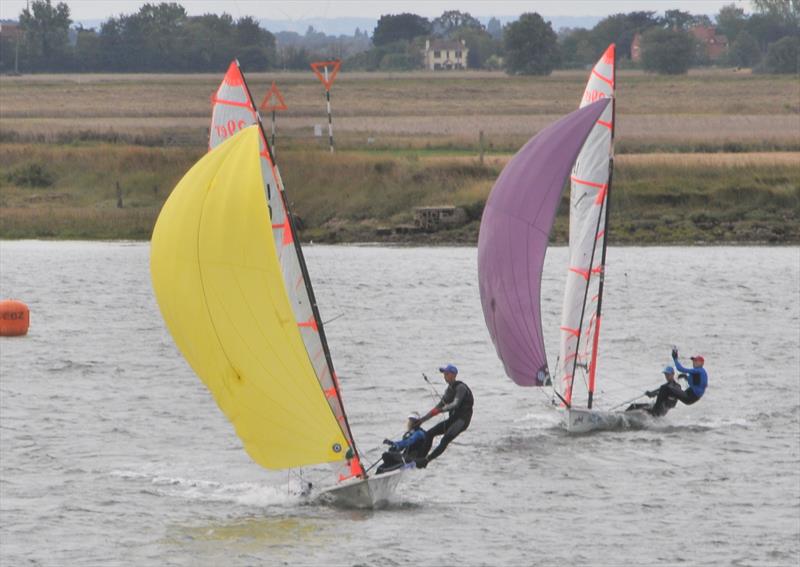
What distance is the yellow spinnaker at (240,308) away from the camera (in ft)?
63.7

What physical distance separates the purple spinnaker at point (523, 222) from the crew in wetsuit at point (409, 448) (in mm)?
3484

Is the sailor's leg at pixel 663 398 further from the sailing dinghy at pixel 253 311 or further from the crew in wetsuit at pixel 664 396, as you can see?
the sailing dinghy at pixel 253 311

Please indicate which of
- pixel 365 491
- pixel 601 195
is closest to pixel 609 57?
pixel 601 195

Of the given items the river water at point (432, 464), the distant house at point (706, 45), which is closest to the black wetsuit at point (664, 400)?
the river water at point (432, 464)

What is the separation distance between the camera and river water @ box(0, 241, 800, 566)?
2008 cm

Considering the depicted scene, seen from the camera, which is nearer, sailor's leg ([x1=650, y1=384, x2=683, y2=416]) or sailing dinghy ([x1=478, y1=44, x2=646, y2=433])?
sailing dinghy ([x1=478, y1=44, x2=646, y2=433])

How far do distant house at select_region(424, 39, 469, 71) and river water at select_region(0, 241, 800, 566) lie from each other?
135m

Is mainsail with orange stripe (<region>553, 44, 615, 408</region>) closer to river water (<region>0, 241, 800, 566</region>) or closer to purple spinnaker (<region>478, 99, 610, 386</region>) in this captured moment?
purple spinnaker (<region>478, 99, 610, 386</region>)

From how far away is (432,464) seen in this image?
2395cm

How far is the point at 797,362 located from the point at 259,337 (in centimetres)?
1585

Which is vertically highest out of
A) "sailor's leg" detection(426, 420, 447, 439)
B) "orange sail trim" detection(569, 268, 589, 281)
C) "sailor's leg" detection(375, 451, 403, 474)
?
"orange sail trim" detection(569, 268, 589, 281)

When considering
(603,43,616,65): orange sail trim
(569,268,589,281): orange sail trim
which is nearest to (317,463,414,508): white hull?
(569,268,589,281): orange sail trim

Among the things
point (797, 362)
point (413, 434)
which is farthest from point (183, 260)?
point (797, 362)

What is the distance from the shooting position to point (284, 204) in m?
20.0
